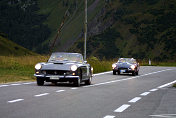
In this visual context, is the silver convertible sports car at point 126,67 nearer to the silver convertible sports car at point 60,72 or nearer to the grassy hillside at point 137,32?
the silver convertible sports car at point 60,72

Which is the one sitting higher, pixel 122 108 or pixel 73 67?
pixel 73 67

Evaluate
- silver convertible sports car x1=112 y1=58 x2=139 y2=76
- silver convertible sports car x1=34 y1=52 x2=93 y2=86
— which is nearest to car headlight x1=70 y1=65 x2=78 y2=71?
silver convertible sports car x1=34 y1=52 x2=93 y2=86

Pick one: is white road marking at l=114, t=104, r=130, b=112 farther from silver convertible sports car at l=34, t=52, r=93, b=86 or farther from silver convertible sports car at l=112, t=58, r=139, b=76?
silver convertible sports car at l=112, t=58, r=139, b=76

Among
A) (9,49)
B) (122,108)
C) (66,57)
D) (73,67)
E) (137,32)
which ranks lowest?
(122,108)

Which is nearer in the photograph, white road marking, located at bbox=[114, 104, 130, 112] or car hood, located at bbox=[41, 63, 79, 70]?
white road marking, located at bbox=[114, 104, 130, 112]

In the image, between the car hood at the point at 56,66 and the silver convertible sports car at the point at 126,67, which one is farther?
the silver convertible sports car at the point at 126,67

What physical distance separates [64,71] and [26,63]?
61.9ft

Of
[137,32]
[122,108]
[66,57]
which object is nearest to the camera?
[122,108]

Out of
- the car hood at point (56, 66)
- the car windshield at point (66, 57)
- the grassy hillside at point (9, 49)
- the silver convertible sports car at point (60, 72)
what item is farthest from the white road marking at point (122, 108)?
the grassy hillside at point (9, 49)

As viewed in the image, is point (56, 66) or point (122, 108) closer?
point (122, 108)

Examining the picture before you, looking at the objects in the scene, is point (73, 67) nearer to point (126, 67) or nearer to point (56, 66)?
point (56, 66)

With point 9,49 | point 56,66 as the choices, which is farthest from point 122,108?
point 9,49

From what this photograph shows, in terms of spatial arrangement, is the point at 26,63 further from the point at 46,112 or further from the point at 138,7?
the point at 138,7

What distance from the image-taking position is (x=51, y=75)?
2031 cm
